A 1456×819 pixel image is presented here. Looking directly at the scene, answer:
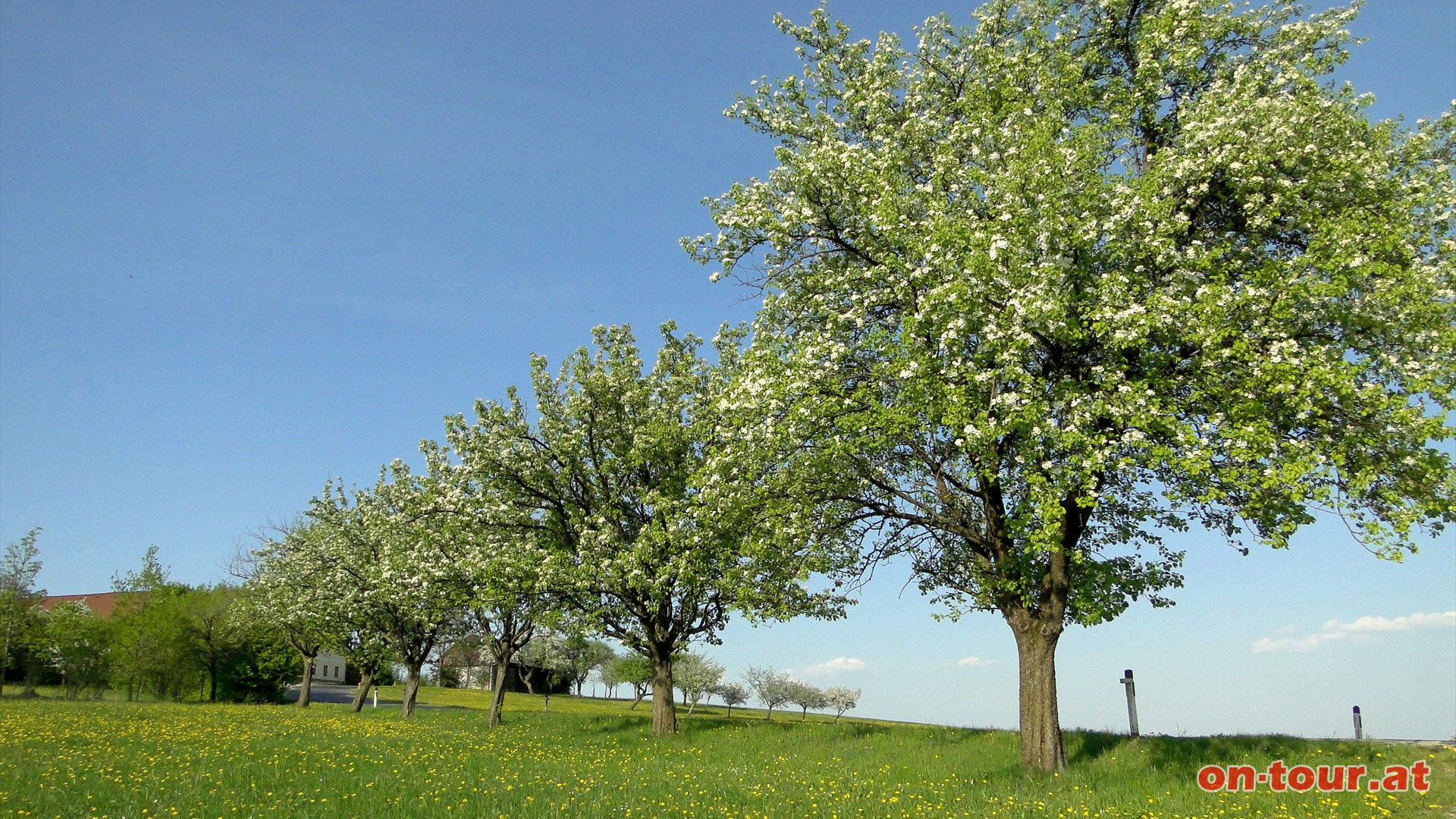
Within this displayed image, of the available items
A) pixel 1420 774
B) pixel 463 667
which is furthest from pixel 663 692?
pixel 463 667

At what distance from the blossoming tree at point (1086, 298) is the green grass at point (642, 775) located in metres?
2.79

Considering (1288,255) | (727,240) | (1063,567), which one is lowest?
(1063,567)

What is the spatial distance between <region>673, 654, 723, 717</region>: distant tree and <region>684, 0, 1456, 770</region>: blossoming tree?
63.8m

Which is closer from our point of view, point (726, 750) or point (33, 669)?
point (726, 750)

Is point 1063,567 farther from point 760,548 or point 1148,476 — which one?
point 760,548

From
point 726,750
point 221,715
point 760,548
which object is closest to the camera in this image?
point 760,548

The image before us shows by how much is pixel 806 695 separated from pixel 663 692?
189 feet

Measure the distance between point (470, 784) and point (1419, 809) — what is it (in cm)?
1665

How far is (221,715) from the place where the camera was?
1385 inches

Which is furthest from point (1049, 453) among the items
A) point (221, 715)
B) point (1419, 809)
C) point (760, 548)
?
point (221, 715)

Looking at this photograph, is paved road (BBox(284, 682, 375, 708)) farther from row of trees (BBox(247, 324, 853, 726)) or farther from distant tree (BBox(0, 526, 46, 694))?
row of trees (BBox(247, 324, 853, 726))

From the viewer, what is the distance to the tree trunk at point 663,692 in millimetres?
27828

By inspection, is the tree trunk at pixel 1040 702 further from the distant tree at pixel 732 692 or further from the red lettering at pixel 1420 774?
the distant tree at pixel 732 692

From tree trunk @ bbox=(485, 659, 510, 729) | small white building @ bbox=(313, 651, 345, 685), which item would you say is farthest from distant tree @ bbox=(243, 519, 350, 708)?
small white building @ bbox=(313, 651, 345, 685)
